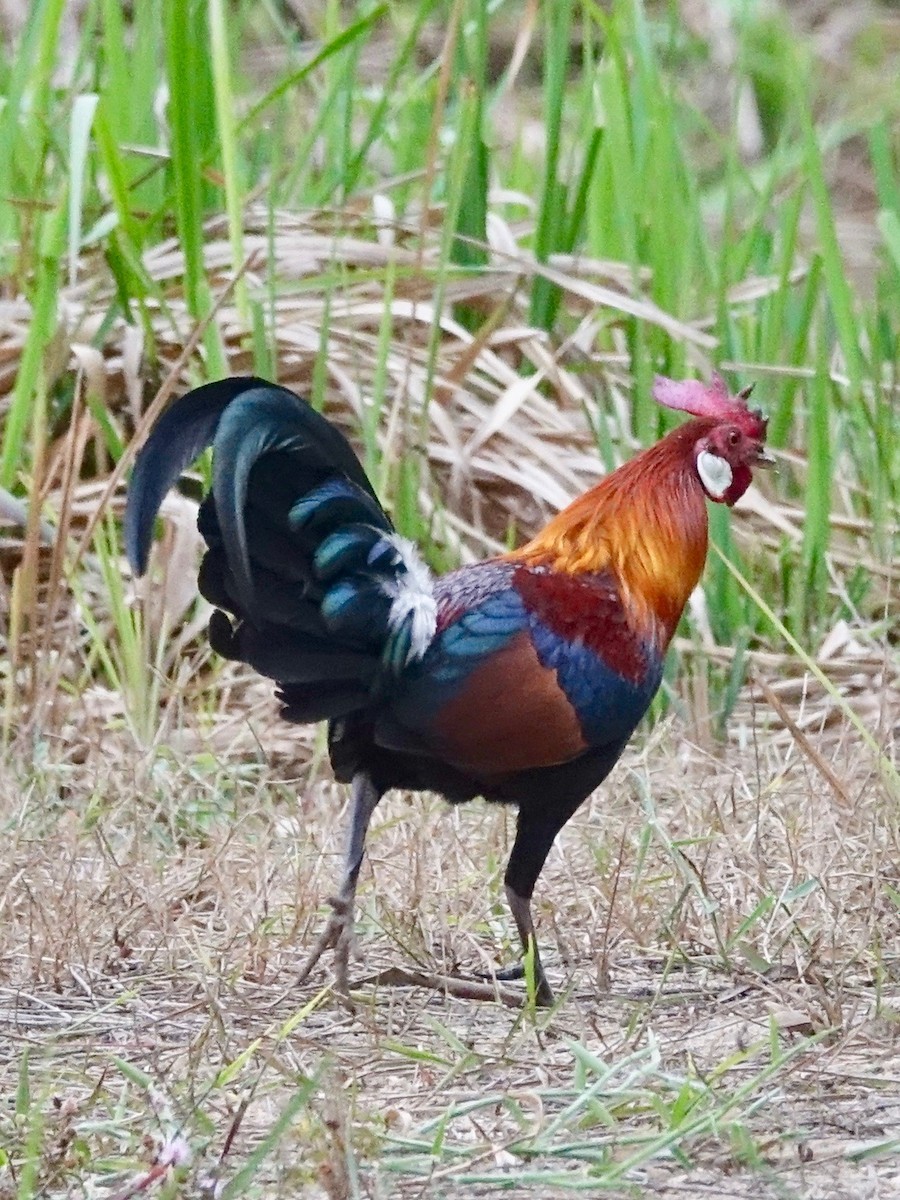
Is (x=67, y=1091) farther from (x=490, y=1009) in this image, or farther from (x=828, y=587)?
(x=828, y=587)

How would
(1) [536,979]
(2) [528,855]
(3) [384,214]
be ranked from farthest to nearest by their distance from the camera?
(3) [384,214], (2) [528,855], (1) [536,979]

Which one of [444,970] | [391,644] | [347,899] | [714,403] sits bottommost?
[444,970]

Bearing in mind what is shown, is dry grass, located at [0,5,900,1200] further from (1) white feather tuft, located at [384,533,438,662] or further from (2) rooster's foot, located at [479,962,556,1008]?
(1) white feather tuft, located at [384,533,438,662]

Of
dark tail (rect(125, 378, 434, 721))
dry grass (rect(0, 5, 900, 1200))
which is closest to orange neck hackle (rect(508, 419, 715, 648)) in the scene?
dry grass (rect(0, 5, 900, 1200))

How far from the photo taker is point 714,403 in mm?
3092

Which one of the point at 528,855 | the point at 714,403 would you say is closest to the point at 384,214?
the point at 714,403

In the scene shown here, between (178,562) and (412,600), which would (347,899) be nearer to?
(412,600)

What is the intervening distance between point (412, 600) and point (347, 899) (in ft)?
1.48

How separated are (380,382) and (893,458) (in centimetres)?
145

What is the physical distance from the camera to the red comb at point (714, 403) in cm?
306

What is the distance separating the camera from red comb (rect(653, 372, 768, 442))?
10.0ft

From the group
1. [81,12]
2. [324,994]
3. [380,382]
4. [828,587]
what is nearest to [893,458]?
[828,587]

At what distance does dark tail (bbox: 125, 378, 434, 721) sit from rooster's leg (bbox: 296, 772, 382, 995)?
0.17 metres

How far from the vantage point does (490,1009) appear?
2660mm
